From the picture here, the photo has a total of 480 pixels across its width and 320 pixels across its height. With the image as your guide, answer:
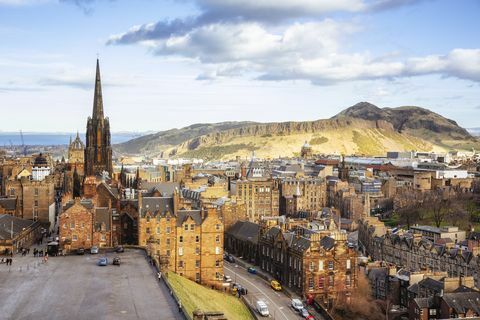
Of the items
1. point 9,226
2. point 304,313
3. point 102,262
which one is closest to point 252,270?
point 304,313

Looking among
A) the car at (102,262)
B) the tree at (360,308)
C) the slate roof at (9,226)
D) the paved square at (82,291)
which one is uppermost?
the slate roof at (9,226)

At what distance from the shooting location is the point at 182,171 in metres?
186

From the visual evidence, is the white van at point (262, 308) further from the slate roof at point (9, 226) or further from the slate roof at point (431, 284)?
the slate roof at point (9, 226)

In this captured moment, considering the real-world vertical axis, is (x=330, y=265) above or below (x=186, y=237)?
below

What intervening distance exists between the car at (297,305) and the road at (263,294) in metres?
0.48

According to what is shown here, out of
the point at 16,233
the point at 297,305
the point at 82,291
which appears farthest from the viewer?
the point at 16,233

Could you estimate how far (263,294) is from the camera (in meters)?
73.6

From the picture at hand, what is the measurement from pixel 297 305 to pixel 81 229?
25687 mm

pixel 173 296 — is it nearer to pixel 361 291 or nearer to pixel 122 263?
pixel 122 263

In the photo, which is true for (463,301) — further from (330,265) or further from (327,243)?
(327,243)

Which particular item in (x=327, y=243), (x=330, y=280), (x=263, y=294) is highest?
(x=327, y=243)

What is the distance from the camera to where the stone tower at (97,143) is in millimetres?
117438

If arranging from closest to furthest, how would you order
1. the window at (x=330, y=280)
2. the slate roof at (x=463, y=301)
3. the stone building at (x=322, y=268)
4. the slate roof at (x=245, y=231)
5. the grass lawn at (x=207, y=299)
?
1. the grass lawn at (x=207, y=299)
2. the slate roof at (x=463, y=301)
3. the stone building at (x=322, y=268)
4. the window at (x=330, y=280)
5. the slate roof at (x=245, y=231)

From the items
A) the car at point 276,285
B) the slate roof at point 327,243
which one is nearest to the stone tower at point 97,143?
the car at point 276,285
